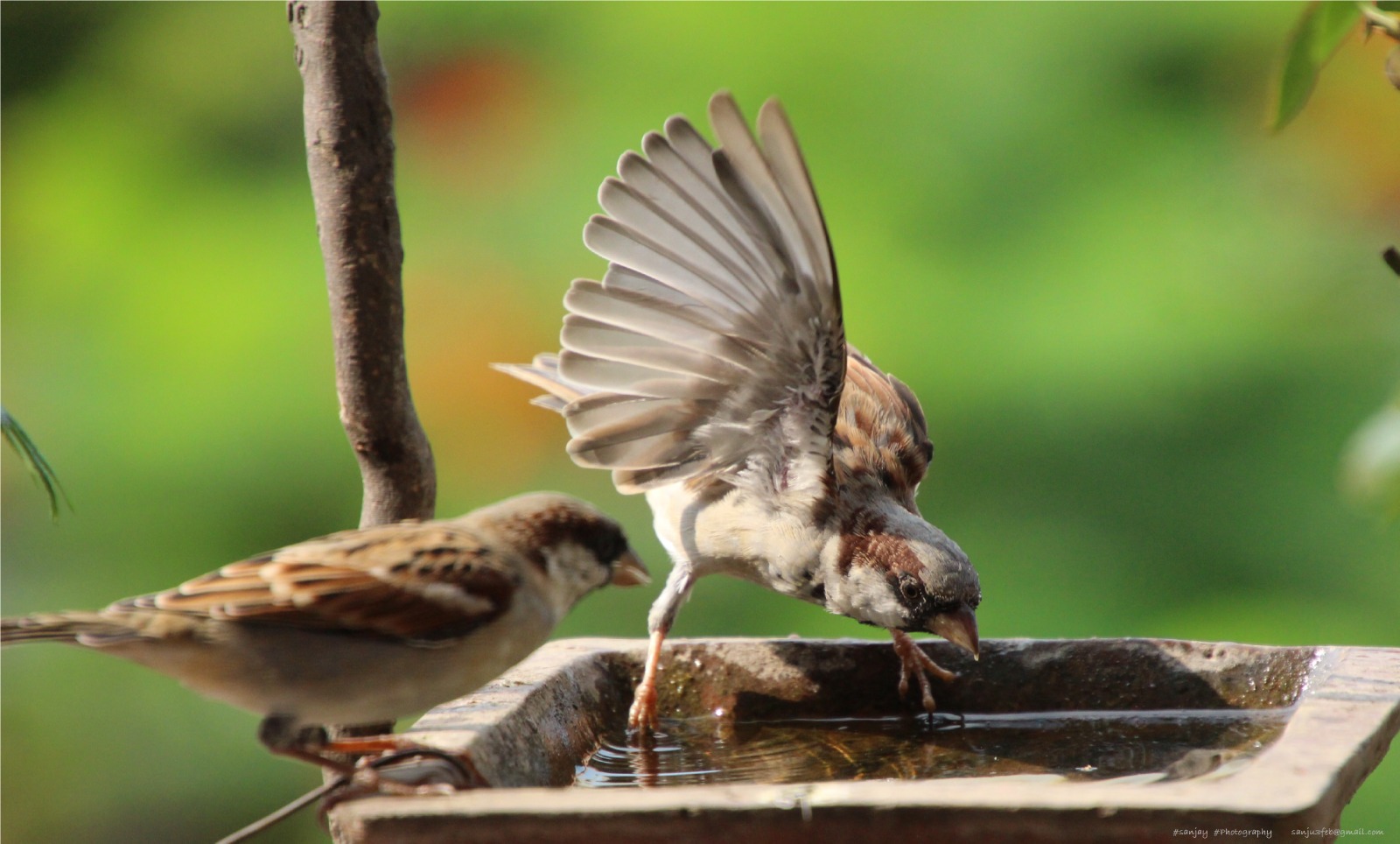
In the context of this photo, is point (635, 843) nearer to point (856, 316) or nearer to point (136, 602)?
point (136, 602)

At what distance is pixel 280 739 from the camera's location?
1893 millimetres

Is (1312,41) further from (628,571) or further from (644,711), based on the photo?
(644,711)

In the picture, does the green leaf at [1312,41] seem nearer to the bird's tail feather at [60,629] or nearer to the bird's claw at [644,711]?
the bird's tail feather at [60,629]

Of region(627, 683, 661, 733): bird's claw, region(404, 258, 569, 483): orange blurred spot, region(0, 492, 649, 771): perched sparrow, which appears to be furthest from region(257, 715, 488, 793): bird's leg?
region(404, 258, 569, 483): orange blurred spot

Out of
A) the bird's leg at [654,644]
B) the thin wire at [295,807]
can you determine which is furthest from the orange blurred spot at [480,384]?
the thin wire at [295,807]

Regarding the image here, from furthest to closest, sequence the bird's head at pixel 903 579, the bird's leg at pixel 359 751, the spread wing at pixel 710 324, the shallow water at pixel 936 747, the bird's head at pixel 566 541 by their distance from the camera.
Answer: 1. the bird's head at pixel 903 579
2. the spread wing at pixel 710 324
3. the shallow water at pixel 936 747
4. the bird's head at pixel 566 541
5. the bird's leg at pixel 359 751

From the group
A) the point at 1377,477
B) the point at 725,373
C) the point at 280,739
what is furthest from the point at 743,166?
the point at 1377,477

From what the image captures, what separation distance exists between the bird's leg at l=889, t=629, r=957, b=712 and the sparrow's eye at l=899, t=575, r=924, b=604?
11 centimetres

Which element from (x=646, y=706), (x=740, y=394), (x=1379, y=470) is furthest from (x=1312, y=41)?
(x=646, y=706)

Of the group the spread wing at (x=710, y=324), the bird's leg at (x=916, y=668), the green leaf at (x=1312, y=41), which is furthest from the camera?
the bird's leg at (x=916, y=668)

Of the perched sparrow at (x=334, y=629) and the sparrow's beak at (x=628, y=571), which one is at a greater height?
the sparrow's beak at (x=628, y=571)

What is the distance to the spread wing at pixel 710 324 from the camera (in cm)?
258

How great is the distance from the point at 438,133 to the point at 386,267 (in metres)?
3.54

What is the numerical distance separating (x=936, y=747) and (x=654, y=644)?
0.60 meters
